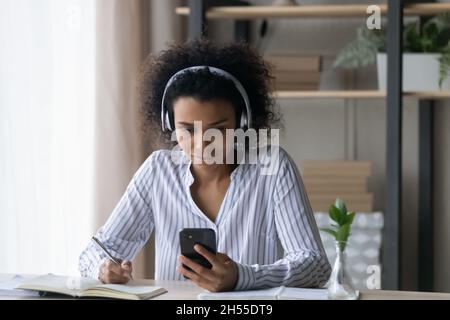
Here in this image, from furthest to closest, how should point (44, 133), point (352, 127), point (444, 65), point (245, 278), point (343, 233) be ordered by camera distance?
point (352, 127), point (444, 65), point (44, 133), point (245, 278), point (343, 233)

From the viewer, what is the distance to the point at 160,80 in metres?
2.23

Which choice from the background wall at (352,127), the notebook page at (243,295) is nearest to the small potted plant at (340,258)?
the notebook page at (243,295)

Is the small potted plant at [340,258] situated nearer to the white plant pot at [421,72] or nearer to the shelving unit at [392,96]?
the shelving unit at [392,96]

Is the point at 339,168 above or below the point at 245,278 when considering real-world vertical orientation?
above

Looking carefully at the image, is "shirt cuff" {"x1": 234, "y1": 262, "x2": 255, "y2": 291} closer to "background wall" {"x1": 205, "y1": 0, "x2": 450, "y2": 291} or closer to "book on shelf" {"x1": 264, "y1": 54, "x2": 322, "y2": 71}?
"book on shelf" {"x1": 264, "y1": 54, "x2": 322, "y2": 71}

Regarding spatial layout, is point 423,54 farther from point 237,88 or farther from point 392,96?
point 237,88

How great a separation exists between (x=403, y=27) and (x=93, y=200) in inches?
49.6

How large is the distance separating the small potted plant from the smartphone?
229 mm

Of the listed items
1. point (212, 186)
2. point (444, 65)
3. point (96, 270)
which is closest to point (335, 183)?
point (444, 65)

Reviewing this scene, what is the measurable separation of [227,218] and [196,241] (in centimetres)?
34

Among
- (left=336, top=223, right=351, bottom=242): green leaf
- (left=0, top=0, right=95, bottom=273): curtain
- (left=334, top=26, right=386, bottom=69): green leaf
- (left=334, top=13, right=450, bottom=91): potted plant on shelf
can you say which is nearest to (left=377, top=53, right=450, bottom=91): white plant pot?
(left=334, top=13, right=450, bottom=91): potted plant on shelf

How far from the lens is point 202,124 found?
78.8 inches

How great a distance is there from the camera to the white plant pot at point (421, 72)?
3.08 metres

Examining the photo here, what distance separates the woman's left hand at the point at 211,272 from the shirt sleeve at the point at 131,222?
1.23 feet
